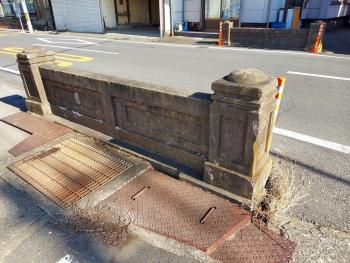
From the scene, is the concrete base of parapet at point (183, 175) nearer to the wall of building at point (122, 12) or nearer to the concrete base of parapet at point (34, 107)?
the concrete base of parapet at point (34, 107)

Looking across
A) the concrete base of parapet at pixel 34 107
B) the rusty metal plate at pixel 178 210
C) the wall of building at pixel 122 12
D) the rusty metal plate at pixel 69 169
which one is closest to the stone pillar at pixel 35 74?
the concrete base of parapet at pixel 34 107

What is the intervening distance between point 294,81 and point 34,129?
279 inches

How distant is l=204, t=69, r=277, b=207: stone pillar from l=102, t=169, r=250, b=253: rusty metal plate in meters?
0.29

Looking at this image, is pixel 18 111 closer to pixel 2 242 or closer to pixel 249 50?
pixel 2 242

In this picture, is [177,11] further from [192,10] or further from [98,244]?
[98,244]

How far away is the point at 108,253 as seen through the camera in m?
2.75

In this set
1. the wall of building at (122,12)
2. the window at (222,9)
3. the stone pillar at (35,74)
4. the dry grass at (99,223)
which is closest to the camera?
the dry grass at (99,223)

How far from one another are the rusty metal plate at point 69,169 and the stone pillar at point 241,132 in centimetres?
158

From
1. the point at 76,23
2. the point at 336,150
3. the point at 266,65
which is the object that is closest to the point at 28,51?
the point at 336,150

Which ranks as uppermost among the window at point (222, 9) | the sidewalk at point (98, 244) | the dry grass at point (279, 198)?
the window at point (222, 9)

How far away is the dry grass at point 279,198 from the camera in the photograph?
10.0 ft

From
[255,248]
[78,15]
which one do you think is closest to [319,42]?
[255,248]

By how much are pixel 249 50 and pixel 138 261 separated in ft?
39.8

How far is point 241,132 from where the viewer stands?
3.03m
